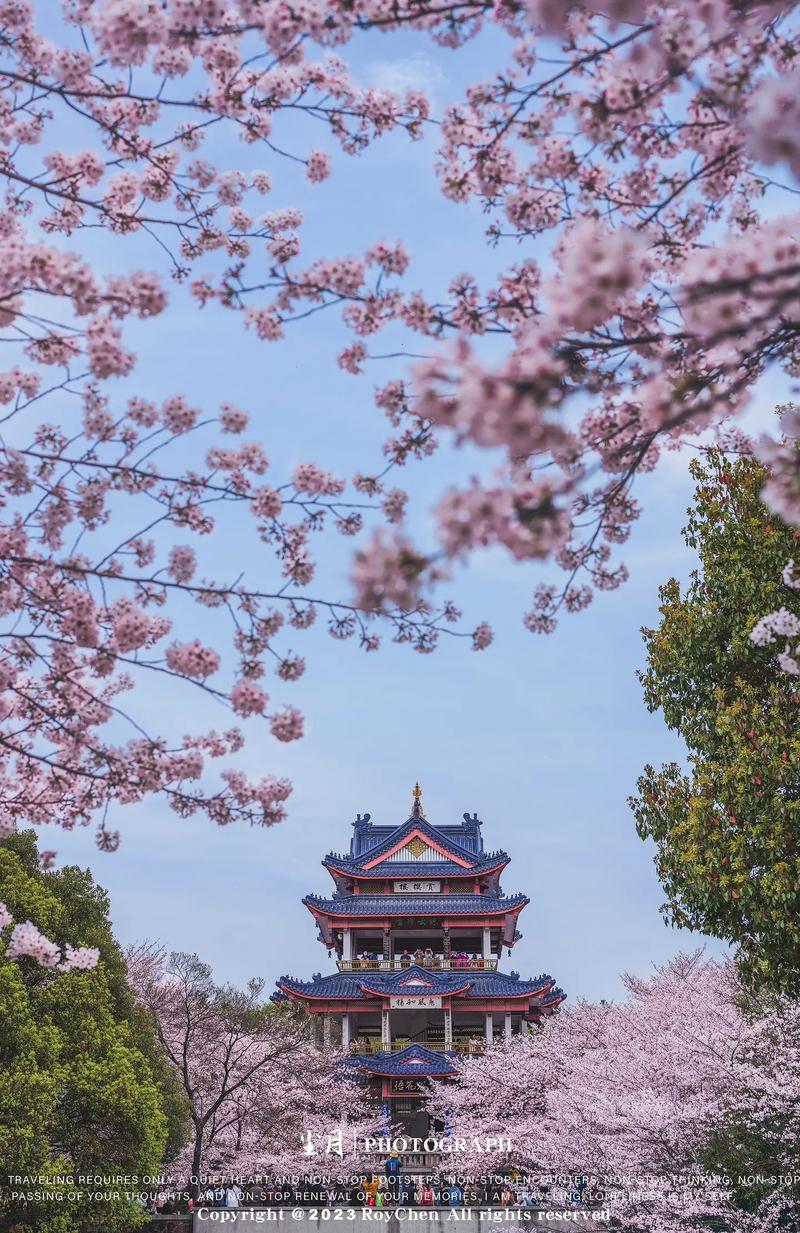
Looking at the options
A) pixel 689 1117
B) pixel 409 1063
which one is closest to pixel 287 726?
pixel 689 1117

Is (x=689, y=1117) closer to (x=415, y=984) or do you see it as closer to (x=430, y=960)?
(x=415, y=984)

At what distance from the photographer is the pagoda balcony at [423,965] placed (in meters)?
35.6

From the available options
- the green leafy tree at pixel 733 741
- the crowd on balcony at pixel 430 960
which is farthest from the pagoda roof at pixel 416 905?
the green leafy tree at pixel 733 741

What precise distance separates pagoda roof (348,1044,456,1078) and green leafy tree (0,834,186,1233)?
13.3 metres

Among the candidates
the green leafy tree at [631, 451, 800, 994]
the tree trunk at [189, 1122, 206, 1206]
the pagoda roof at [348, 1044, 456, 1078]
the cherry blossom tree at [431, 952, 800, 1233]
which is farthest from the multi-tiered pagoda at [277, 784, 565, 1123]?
the green leafy tree at [631, 451, 800, 994]

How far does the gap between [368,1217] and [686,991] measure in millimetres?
9185

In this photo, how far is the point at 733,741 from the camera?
12844mm

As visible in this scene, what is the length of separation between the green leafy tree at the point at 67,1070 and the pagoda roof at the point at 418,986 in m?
15.0

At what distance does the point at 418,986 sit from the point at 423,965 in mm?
2104

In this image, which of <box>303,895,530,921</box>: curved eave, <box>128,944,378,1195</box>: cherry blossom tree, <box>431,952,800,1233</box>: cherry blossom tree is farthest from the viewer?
<box>303,895,530,921</box>: curved eave

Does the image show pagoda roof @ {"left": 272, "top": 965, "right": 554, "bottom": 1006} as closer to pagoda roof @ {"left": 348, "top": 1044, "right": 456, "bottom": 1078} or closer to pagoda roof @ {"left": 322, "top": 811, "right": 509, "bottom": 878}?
pagoda roof @ {"left": 348, "top": 1044, "right": 456, "bottom": 1078}

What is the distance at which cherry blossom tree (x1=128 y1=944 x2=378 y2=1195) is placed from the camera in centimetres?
2530

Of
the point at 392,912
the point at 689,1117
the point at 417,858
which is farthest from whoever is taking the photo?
the point at 417,858

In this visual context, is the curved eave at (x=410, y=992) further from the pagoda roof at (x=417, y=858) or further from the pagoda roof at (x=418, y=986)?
the pagoda roof at (x=417, y=858)
